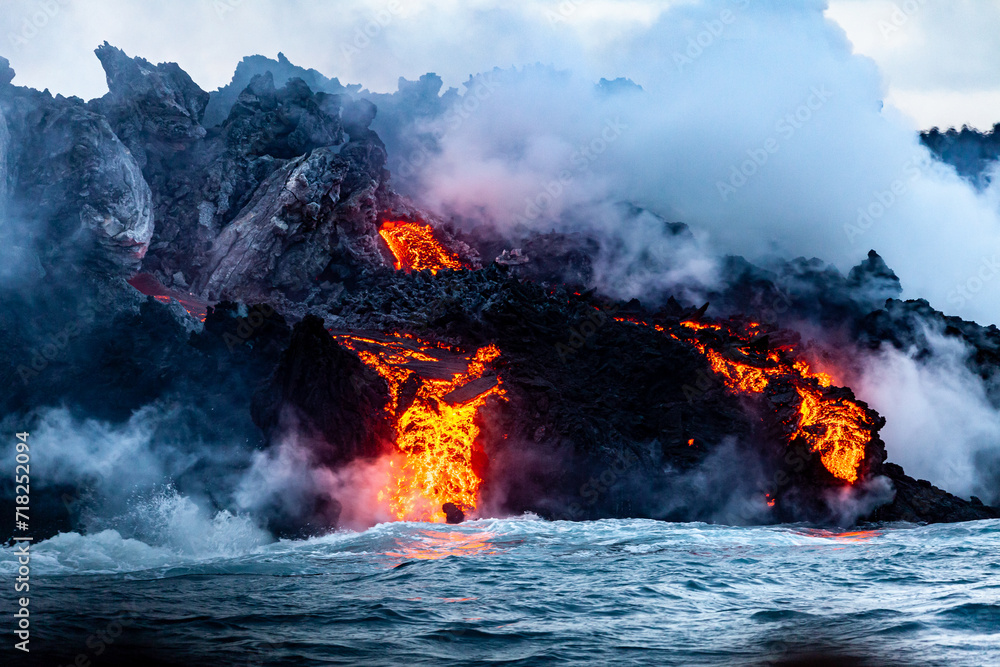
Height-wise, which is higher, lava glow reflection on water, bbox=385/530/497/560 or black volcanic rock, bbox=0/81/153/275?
black volcanic rock, bbox=0/81/153/275

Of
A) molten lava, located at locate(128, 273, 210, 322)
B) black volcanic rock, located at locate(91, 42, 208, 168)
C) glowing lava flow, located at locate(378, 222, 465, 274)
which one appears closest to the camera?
molten lava, located at locate(128, 273, 210, 322)

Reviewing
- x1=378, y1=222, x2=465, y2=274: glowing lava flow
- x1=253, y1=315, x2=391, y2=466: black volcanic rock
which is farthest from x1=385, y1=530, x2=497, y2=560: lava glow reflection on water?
x1=378, y1=222, x2=465, y2=274: glowing lava flow

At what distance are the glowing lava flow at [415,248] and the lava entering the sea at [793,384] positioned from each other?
49.1 feet

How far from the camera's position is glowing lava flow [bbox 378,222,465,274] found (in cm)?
5225

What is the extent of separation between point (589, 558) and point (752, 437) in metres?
14.7

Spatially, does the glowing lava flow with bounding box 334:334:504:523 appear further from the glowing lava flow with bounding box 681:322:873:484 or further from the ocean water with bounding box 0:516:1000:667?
the glowing lava flow with bounding box 681:322:873:484

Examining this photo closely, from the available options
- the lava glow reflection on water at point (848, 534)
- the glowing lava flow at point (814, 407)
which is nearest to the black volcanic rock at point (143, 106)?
the glowing lava flow at point (814, 407)

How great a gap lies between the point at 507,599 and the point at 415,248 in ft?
124

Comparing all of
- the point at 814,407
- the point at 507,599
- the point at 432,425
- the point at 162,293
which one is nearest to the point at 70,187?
the point at 162,293

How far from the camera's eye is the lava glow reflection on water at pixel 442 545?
77.9 ft

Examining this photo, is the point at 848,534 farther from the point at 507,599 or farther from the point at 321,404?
the point at 321,404

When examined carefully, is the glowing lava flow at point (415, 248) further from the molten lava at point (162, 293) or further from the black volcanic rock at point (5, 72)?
the black volcanic rock at point (5, 72)

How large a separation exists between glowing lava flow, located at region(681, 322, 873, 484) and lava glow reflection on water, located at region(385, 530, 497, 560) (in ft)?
51.2

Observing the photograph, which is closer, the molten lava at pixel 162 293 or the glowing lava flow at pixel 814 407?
the glowing lava flow at pixel 814 407
